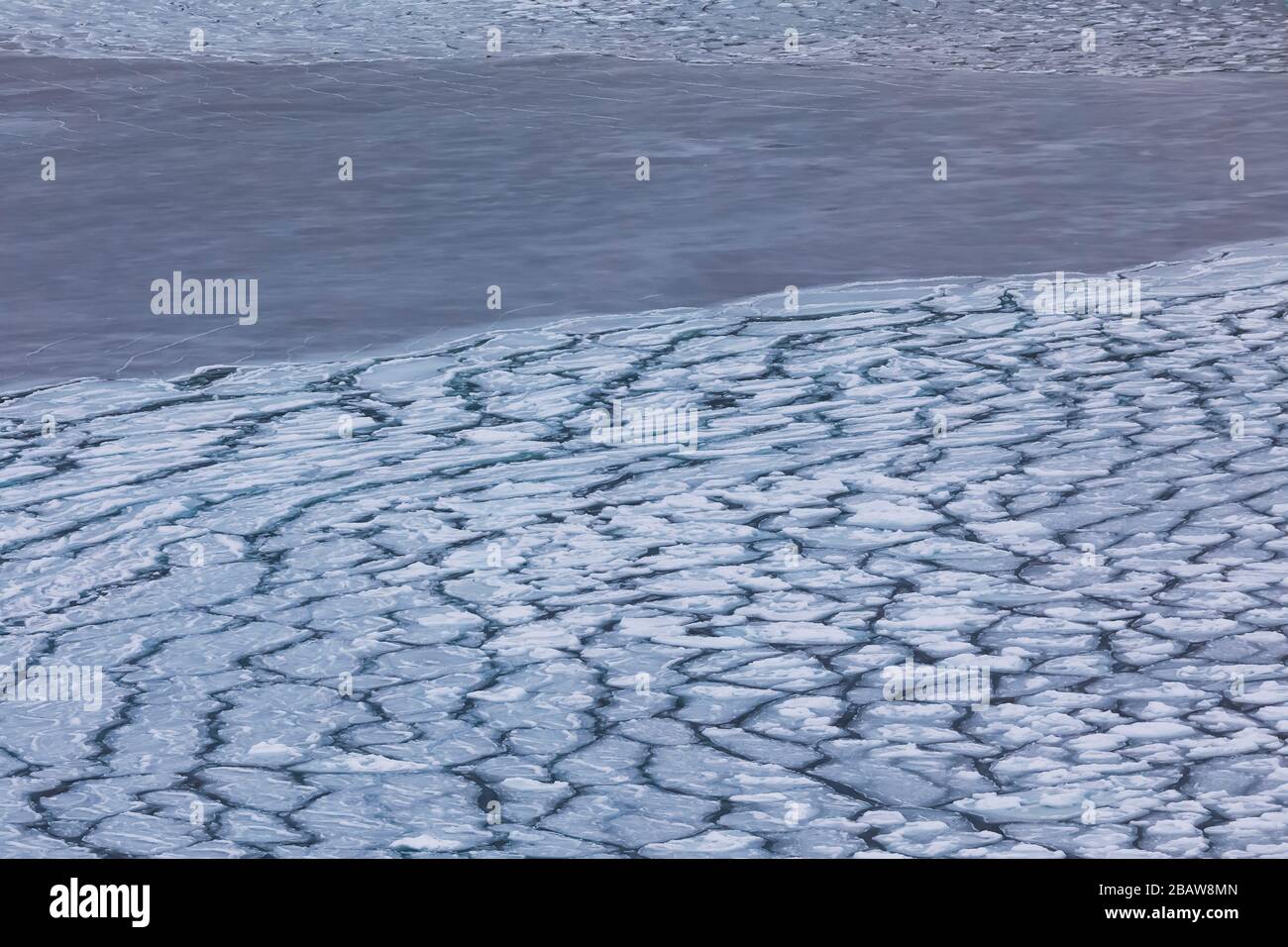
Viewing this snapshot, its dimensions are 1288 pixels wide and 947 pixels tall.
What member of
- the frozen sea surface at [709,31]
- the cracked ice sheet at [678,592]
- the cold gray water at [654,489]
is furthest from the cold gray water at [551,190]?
the frozen sea surface at [709,31]

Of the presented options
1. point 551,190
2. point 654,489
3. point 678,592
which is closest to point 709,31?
point 551,190

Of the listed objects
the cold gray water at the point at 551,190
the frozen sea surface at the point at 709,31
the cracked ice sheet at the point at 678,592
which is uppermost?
the frozen sea surface at the point at 709,31

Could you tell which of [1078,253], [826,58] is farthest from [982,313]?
[826,58]

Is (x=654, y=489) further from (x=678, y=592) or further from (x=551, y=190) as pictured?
(x=551, y=190)

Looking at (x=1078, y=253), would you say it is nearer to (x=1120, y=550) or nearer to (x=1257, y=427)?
(x=1257, y=427)

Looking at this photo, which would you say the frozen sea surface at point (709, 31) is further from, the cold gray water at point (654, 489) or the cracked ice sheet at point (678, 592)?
the cracked ice sheet at point (678, 592)

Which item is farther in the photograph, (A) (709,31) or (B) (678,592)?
(A) (709,31)
